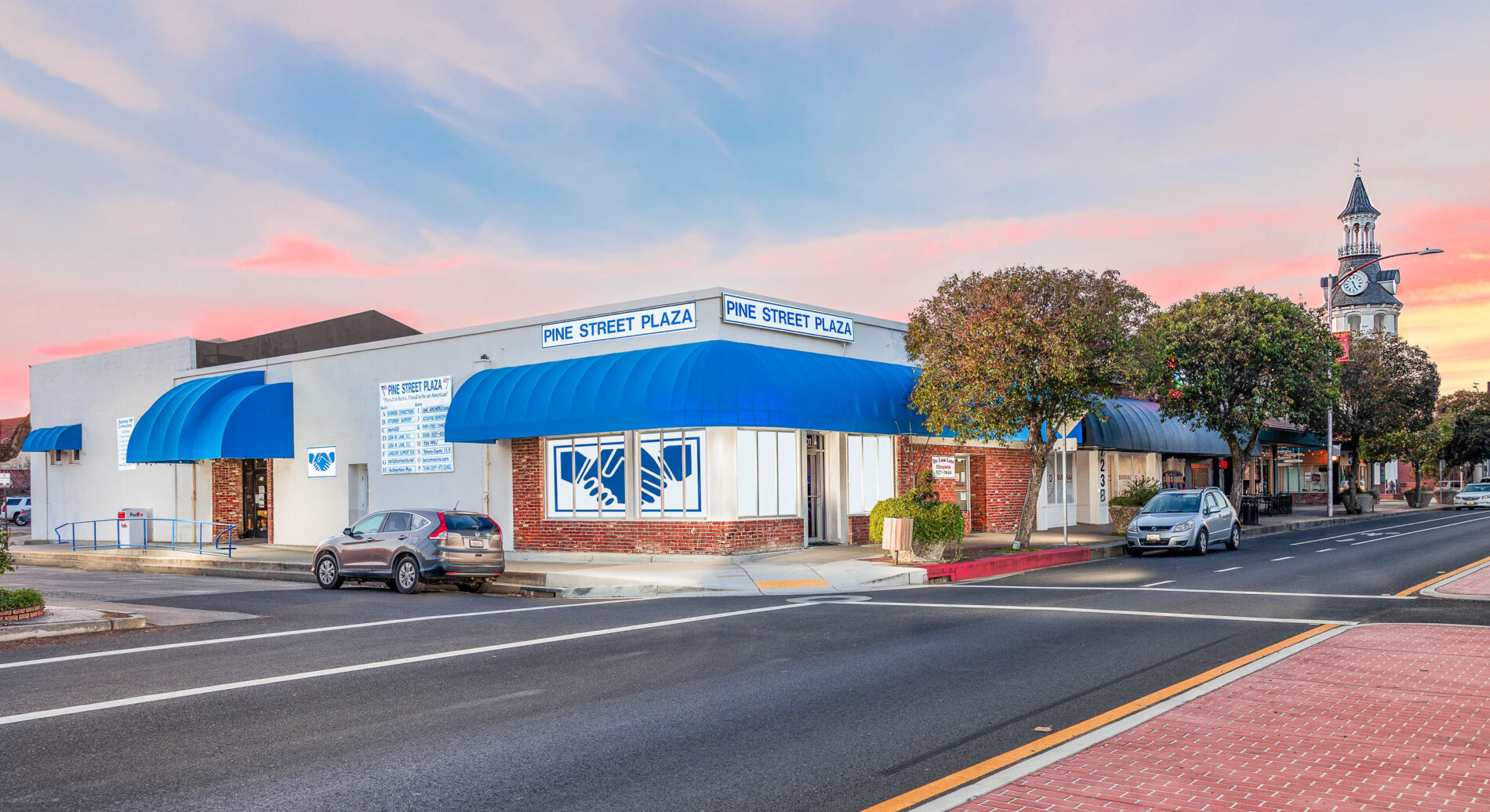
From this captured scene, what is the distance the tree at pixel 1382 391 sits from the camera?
44.5 m

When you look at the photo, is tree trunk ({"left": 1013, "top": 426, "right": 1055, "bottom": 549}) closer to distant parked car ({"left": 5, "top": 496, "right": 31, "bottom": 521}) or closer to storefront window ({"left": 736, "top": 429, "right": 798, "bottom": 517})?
storefront window ({"left": 736, "top": 429, "right": 798, "bottom": 517})

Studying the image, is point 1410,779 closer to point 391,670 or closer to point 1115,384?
point 391,670

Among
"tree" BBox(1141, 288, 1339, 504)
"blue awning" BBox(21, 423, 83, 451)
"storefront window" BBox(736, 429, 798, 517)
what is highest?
"tree" BBox(1141, 288, 1339, 504)

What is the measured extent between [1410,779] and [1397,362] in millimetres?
47477

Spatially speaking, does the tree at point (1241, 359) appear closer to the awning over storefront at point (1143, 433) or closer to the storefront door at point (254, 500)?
the awning over storefront at point (1143, 433)

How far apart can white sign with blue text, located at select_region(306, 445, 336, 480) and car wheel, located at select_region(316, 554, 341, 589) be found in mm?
10224

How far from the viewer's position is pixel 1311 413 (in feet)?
122

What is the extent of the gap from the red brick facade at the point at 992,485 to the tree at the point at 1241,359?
17.7 feet

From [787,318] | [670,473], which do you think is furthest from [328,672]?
[787,318]

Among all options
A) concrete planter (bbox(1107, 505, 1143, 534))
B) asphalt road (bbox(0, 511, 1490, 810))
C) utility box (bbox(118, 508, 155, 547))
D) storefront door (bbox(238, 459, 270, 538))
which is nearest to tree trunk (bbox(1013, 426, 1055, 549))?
asphalt road (bbox(0, 511, 1490, 810))

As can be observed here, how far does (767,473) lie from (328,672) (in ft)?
46.0

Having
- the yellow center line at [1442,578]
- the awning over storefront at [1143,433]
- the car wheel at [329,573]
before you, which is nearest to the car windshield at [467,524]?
the car wheel at [329,573]

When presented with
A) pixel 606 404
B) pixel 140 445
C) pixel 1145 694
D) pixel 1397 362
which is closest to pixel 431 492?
pixel 606 404

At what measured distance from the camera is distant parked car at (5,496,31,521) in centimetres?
5816
